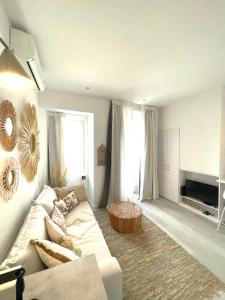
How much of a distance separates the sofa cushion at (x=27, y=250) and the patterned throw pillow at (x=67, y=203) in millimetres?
822

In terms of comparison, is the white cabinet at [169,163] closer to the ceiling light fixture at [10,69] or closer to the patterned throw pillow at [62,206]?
the patterned throw pillow at [62,206]

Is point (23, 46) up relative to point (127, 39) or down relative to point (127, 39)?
down

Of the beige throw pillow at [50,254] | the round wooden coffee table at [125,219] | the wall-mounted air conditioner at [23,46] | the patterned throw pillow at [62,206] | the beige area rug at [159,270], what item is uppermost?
the wall-mounted air conditioner at [23,46]

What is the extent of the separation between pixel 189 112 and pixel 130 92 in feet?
4.87

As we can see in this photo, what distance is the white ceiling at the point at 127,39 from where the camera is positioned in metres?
1.29

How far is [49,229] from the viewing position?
1656 mm

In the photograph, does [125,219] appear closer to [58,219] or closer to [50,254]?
[58,219]

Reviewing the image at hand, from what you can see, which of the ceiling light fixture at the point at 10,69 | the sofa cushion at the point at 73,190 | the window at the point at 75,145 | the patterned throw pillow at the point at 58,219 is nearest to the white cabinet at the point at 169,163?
the window at the point at 75,145

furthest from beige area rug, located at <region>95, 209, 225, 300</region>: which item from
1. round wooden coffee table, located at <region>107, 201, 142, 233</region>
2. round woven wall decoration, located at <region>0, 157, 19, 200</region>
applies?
round woven wall decoration, located at <region>0, 157, 19, 200</region>

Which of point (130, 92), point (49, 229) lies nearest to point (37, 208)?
point (49, 229)

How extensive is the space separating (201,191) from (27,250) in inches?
136

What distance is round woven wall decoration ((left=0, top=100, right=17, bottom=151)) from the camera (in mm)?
1315

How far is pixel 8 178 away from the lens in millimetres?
1422

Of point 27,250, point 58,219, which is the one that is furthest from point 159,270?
point 27,250
